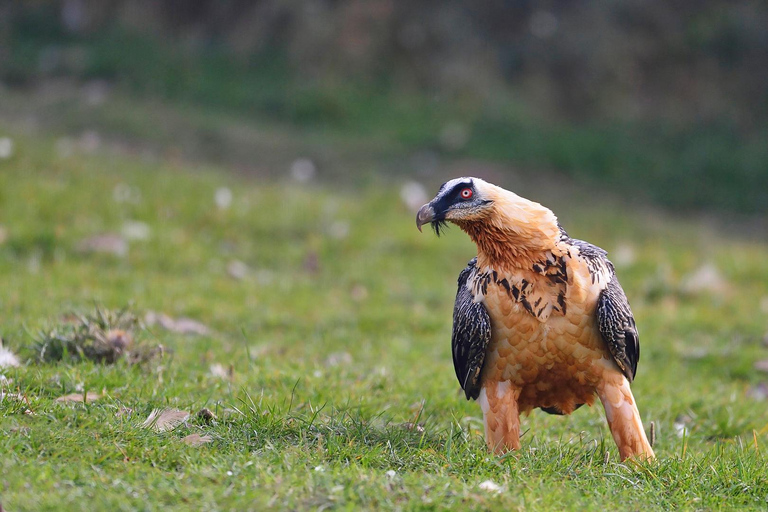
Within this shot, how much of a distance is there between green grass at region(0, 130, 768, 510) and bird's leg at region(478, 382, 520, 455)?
0.10 metres

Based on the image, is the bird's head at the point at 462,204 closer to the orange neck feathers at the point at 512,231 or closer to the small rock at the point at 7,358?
the orange neck feathers at the point at 512,231

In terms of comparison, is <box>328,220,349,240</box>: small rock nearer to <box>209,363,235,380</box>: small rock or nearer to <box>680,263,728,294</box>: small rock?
<box>680,263,728,294</box>: small rock

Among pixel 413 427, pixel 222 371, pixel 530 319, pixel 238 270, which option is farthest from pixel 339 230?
pixel 530 319

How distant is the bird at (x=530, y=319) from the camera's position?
396 cm

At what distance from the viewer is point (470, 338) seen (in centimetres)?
407

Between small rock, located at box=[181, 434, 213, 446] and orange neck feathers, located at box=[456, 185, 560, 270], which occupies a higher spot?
orange neck feathers, located at box=[456, 185, 560, 270]

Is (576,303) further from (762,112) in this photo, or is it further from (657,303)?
(762,112)

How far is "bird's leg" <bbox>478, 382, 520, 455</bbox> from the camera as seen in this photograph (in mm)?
4070

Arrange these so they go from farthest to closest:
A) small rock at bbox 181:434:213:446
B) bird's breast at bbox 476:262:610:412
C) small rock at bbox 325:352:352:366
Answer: small rock at bbox 325:352:352:366 → bird's breast at bbox 476:262:610:412 → small rock at bbox 181:434:213:446

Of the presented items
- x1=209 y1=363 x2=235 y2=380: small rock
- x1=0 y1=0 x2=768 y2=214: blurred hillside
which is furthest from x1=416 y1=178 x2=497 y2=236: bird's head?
x1=0 y1=0 x2=768 y2=214: blurred hillside

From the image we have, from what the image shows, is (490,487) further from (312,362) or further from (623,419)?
(312,362)

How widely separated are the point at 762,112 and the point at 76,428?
14616 millimetres

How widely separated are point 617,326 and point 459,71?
1261 cm

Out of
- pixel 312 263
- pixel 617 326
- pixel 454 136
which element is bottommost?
pixel 312 263
